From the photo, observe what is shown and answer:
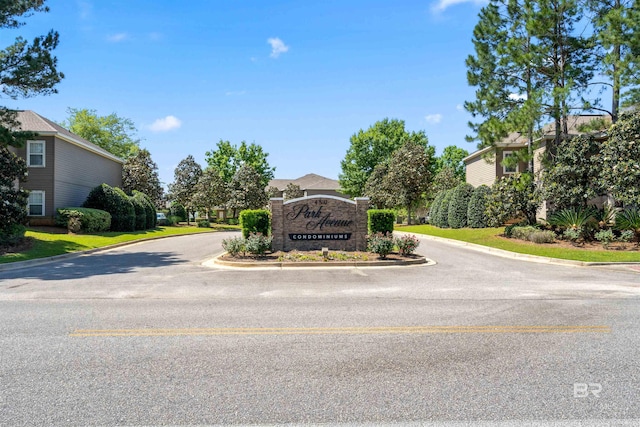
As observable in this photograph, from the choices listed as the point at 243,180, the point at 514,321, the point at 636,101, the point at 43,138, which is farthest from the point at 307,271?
the point at 243,180

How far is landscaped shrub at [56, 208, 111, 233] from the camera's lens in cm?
2814

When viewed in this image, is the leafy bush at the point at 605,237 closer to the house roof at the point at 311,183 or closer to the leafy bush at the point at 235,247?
the leafy bush at the point at 235,247

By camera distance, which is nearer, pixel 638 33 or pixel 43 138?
pixel 638 33

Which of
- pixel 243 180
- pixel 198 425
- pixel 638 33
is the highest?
pixel 638 33

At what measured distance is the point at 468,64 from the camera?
2770cm

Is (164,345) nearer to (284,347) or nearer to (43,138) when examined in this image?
(284,347)

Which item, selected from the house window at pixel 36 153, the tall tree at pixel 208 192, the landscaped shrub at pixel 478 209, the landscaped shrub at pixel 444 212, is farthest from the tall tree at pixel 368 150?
the house window at pixel 36 153

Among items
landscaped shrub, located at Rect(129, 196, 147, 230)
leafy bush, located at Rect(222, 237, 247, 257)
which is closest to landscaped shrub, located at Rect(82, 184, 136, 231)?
landscaped shrub, located at Rect(129, 196, 147, 230)

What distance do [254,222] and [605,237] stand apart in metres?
15.7

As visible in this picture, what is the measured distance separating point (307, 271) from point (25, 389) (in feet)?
34.6

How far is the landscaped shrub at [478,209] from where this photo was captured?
106 feet

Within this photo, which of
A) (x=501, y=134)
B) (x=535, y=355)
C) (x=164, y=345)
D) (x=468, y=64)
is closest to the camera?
(x=535, y=355)

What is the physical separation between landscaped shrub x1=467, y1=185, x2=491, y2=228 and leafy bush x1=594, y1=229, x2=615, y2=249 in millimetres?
10839

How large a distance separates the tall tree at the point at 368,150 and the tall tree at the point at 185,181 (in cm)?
2363
